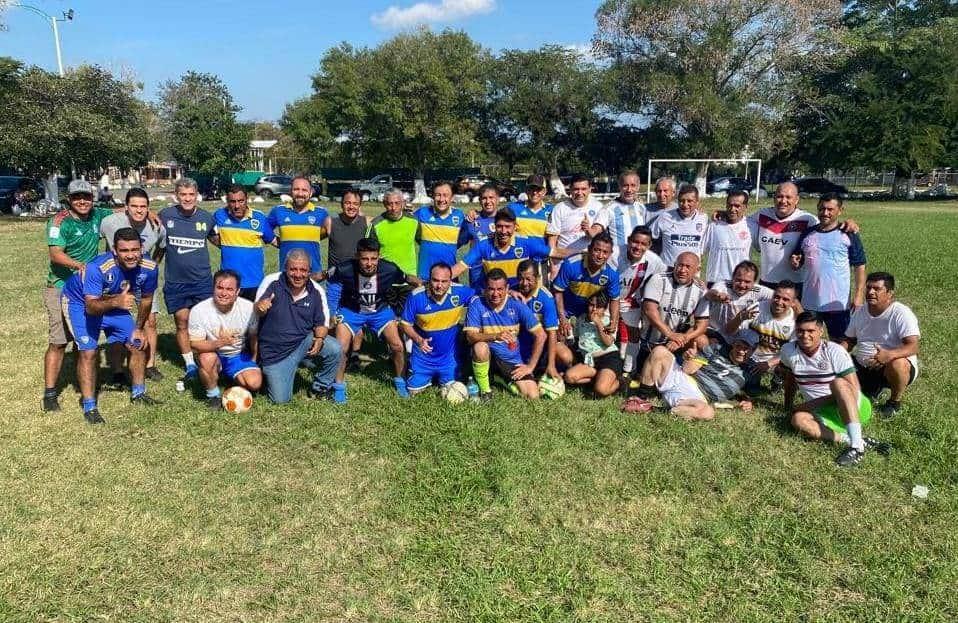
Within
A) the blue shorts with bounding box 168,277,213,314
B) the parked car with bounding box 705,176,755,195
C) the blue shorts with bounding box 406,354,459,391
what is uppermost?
the parked car with bounding box 705,176,755,195

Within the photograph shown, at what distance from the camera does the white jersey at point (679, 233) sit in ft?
21.6

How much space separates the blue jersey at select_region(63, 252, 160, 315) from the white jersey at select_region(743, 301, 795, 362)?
5.52 m

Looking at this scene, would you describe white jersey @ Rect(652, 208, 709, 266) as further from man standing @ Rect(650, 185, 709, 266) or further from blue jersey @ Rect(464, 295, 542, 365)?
blue jersey @ Rect(464, 295, 542, 365)

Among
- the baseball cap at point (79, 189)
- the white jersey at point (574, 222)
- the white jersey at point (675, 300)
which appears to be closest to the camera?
the baseball cap at point (79, 189)

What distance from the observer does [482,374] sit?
5.98 m

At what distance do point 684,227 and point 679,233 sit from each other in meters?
0.08

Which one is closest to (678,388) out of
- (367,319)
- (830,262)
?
(830,262)

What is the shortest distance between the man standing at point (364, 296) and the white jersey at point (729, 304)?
3.04 meters

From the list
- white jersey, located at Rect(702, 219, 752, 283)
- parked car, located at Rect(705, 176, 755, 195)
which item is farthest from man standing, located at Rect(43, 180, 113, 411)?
parked car, located at Rect(705, 176, 755, 195)

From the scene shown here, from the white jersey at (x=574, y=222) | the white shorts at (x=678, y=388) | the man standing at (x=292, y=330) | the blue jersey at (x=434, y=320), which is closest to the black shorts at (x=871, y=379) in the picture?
the white shorts at (x=678, y=388)

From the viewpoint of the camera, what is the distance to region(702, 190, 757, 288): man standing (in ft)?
21.0

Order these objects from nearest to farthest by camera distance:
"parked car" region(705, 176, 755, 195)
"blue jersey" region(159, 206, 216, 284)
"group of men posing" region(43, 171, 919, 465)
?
"group of men posing" region(43, 171, 919, 465), "blue jersey" region(159, 206, 216, 284), "parked car" region(705, 176, 755, 195)

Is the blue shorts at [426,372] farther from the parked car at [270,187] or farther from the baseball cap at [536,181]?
the parked car at [270,187]

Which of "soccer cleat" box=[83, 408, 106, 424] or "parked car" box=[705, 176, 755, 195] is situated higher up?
"parked car" box=[705, 176, 755, 195]
